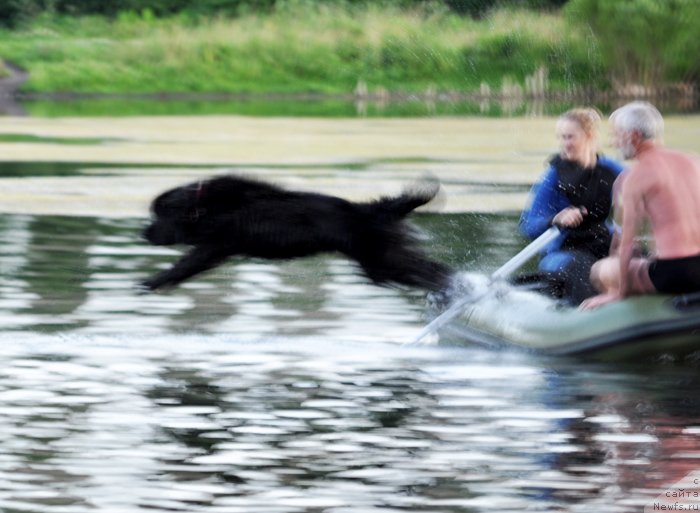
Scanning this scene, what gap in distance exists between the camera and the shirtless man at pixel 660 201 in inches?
328

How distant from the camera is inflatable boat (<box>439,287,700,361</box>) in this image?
848 cm

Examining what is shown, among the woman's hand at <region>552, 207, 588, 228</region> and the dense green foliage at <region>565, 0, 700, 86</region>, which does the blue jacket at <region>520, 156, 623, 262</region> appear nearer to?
the woman's hand at <region>552, 207, 588, 228</region>

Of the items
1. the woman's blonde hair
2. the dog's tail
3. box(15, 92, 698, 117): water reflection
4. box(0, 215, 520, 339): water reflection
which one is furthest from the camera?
box(15, 92, 698, 117): water reflection

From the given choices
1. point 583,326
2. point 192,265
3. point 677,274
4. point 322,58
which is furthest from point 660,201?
point 322,58

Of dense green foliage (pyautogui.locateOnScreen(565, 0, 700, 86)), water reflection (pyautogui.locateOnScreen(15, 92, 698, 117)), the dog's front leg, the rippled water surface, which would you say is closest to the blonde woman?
the rippled water surface

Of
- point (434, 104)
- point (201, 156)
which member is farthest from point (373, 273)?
point (434, 104)

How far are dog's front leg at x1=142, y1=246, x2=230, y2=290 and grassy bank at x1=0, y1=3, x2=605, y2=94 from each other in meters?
37.7

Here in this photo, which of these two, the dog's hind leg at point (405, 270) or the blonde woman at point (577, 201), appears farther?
the blonde woman at point (577, 201)

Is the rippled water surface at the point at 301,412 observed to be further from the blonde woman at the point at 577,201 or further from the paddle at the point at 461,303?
the blonde woman at the point at 577,201

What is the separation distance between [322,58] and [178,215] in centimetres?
4358

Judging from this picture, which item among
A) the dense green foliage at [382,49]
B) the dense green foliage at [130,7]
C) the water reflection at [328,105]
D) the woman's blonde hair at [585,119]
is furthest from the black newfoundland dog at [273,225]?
the dense green foliage at [130,7]

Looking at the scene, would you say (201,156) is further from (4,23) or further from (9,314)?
(4,23)

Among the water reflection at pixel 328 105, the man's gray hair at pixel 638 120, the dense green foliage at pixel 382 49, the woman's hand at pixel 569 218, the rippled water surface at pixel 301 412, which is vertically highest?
the man's gray hair at pixel 638 120

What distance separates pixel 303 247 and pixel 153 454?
2.27m
